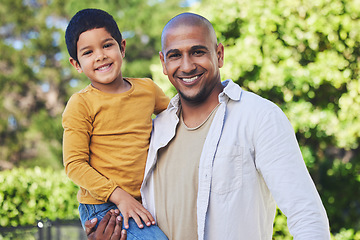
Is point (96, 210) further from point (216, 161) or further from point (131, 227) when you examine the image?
point (216, 161)

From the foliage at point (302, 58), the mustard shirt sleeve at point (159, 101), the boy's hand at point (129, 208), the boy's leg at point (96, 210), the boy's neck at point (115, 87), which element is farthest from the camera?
the foliage at point (302, 58)

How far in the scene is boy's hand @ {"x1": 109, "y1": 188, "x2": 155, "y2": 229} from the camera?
208cm

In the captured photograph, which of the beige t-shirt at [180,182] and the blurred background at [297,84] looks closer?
the beige t-shirt at [180,182]

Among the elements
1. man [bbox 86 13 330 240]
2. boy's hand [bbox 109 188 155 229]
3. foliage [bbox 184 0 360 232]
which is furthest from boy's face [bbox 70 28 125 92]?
foliage [bbox 184 0 360 232]

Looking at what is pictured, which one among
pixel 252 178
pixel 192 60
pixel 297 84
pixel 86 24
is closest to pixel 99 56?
pixel 86 24

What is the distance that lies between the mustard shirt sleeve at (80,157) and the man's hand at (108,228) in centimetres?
9

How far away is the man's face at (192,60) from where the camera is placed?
2.08 m

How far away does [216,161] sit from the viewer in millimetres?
1900

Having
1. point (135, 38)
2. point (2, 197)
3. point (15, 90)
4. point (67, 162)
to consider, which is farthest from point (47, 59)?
point (67, 162)

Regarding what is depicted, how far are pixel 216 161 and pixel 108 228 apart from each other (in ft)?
2.10

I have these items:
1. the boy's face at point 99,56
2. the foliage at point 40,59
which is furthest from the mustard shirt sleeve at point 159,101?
the foliage at point 40,59

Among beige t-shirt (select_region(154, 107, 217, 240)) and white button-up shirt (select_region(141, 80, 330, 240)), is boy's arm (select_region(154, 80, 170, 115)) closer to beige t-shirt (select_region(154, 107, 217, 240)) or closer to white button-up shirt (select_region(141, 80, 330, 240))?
beige t-shirt (select_region(154, 107, 217, 240))

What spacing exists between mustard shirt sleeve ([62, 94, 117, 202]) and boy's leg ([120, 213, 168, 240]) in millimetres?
198

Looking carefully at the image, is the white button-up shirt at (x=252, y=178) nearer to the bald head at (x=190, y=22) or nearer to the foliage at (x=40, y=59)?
the bald head at (x=190, y=22)
